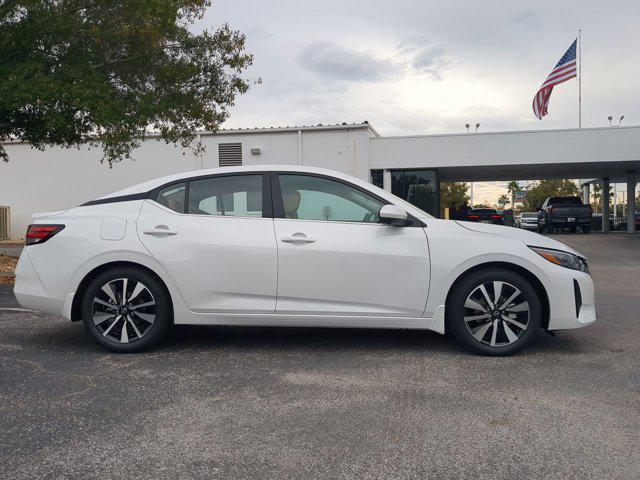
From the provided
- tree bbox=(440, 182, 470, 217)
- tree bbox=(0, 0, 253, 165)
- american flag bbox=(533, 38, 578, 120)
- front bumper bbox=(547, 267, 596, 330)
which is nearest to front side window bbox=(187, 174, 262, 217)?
front bumper bbox=(547, 267, 596, 330)

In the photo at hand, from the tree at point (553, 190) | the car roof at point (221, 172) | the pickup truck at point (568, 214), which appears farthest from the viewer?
the tree at point (553, 190)

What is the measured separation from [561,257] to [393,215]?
142 cm

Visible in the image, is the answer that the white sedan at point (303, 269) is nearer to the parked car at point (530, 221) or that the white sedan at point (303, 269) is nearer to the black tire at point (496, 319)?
the black tire at point (496, 319)

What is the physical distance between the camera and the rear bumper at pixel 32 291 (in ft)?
16.6

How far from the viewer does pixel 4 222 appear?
2336cm

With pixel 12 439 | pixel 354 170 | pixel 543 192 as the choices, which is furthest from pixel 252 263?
pixel 543 192

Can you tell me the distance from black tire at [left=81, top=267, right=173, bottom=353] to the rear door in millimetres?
201

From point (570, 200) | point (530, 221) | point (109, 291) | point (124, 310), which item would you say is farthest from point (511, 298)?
point (530, 221)

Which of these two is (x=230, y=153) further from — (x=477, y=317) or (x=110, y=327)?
(x=477, y=317)

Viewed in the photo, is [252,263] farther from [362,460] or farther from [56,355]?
[362,460]

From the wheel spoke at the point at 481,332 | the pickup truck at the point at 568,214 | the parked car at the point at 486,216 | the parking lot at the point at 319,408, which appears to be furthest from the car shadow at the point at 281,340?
the pickup truck at the point at 568,214

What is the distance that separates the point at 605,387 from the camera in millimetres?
4066

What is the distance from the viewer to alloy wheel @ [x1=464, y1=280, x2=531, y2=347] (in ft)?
15.7

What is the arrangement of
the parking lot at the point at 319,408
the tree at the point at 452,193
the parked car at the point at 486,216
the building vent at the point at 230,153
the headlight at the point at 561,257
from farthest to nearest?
the tree at the point at 452,193 < the parked car at the point at 486,216 < the building vent at the point at 230,153 < the headlight at the point at 561,257 < the parking lot at the point at 319,408
